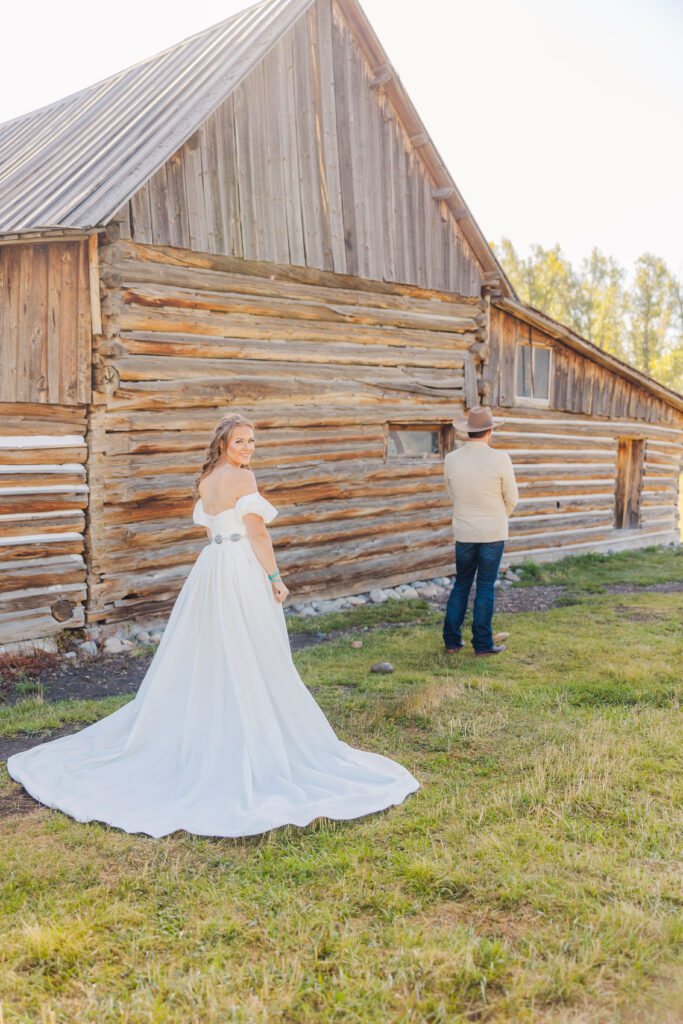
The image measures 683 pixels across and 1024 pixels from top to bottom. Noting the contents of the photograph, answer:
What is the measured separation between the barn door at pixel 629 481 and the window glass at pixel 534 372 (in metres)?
3.93

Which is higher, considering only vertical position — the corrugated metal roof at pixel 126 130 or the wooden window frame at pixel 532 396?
the corrugated metal roof at pixel 126 130

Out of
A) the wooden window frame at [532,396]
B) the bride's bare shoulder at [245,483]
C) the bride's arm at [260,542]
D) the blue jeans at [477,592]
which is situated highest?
the wooden window frame at [532,396]

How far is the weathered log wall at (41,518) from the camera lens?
7371 mm

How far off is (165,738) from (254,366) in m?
5.41

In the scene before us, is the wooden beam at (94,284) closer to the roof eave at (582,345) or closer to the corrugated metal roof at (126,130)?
the corrugated metal roof at (126,130)

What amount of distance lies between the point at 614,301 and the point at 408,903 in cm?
3834

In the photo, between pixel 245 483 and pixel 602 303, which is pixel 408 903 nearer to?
pixel 245 483

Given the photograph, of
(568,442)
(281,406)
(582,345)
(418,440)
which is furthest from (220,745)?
(568,442)

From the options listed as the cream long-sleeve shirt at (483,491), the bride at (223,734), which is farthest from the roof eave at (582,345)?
the bride at (223,734)

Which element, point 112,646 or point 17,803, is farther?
point 112,646

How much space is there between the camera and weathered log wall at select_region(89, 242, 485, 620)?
7.89m

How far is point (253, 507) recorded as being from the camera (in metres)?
4.57

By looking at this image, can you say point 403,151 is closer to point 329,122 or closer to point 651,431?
point 329,122

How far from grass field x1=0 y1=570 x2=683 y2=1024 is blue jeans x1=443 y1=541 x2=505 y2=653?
2074 mm
